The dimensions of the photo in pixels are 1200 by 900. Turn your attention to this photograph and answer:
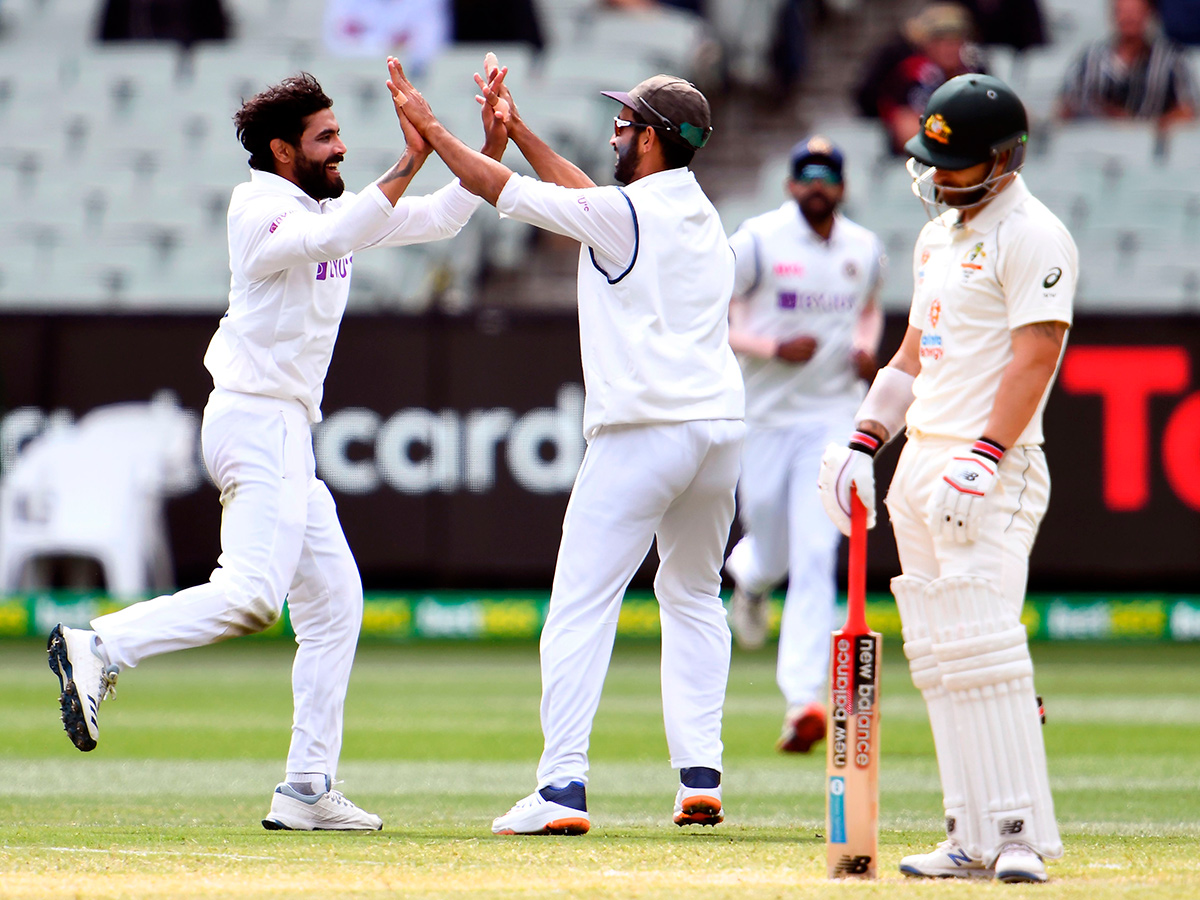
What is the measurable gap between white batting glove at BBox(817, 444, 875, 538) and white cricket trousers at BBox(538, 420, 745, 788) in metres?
0.88

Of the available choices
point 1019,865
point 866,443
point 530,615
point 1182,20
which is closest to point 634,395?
point 866,443

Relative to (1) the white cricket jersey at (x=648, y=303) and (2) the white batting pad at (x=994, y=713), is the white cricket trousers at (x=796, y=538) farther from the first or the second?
(2) the white batting pad at (x=994, y=713)

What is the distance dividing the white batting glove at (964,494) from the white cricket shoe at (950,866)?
0.75 meters

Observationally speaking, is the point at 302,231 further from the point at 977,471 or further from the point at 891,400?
the point at 977,471

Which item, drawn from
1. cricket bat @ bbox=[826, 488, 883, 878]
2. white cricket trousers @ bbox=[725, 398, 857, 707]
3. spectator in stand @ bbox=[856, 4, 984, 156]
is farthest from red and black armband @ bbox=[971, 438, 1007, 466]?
spectator in stand @ bbox=[856, 4, 984, 156]

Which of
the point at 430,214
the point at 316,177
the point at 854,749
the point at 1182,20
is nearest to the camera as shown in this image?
the point at 854,749

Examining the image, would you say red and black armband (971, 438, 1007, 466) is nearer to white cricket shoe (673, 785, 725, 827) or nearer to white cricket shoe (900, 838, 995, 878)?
white cricket shoe (900, 838, 995, 878)

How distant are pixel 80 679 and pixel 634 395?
1771 mm

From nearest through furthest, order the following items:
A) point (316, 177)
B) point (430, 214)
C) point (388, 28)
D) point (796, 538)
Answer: point (316, 177) → point (430, 214) → point (796, 538) → point (388, 28)

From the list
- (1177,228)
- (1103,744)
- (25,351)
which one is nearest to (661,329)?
(1103,744)

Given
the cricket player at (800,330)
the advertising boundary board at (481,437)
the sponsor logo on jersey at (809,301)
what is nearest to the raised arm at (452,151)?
the cricket player at (800,330)

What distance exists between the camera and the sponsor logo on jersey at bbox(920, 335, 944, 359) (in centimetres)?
461

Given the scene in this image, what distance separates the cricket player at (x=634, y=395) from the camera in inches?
209

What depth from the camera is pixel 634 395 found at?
5352 millimetres
